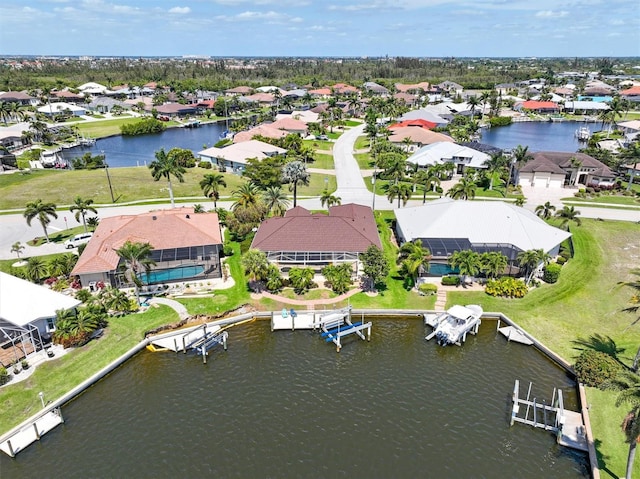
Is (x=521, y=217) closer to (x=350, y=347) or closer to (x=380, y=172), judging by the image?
(x=350, y=347)

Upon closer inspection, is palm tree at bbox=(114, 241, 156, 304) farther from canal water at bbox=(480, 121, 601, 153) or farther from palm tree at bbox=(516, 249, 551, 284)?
canal water at bbox=(480, 121, 601, 153)

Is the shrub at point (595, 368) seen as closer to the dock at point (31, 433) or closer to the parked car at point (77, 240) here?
the dock at point (31, 433)

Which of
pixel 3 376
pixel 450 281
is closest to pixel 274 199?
pixel 450 281

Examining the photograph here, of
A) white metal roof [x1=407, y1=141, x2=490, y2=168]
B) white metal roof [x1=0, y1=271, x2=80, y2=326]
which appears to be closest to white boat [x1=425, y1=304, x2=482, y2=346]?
white metal roof [x1=0, y1=271, x2=80, y2=326]

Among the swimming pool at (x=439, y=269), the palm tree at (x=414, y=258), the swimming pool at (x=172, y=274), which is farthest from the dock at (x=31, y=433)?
the swimming pool at (x=439, y=269)

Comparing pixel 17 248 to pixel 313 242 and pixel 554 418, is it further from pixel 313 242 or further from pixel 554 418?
pixel 554 418

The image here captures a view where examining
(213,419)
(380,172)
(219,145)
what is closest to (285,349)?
(213,419)
